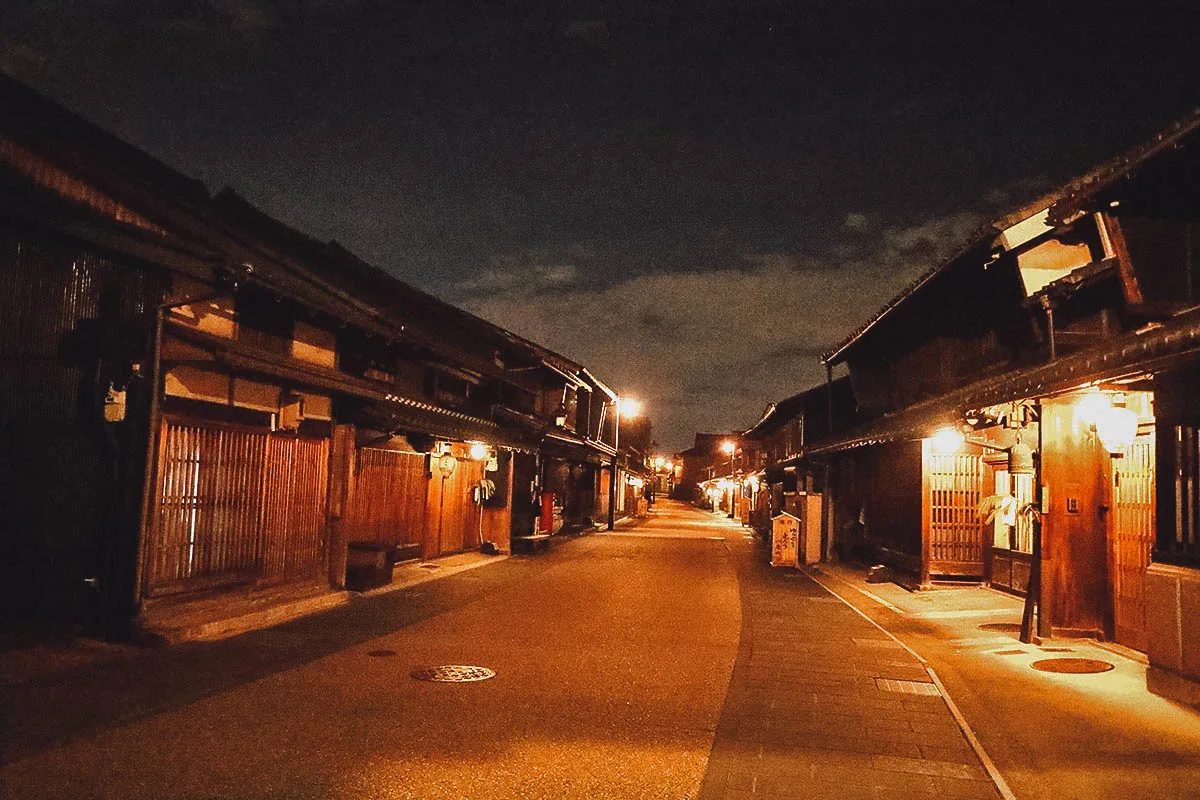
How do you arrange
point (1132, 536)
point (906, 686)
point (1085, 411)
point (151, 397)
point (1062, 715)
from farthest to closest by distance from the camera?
point (1085, 411) → point (1132, 536) → point (151, 397) → point (906, 686) → point (1062, 715)

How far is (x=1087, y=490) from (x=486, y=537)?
61.2 ft

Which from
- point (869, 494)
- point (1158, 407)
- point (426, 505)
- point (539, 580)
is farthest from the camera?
point (869, 494)

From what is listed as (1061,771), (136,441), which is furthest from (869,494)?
(136,441)

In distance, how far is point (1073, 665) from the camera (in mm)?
10688

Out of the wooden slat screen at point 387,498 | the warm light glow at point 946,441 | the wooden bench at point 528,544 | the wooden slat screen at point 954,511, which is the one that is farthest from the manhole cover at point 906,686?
the wooden bench at point 528,544

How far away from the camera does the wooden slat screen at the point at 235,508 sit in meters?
11.7

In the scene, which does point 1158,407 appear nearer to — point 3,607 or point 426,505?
point 3,607

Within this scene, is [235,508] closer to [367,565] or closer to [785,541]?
[367,565]

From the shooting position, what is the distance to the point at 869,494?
24750 mm

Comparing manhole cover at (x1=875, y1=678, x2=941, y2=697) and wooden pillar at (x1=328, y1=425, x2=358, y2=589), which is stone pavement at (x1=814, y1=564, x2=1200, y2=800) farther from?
wooden pillar at (x1=328, y1=425, x2=358, y2=589)

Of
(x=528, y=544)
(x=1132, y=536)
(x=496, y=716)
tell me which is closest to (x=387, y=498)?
(x=528, y=544)

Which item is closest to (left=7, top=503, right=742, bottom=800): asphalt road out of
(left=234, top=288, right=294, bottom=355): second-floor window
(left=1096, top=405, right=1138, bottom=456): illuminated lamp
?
(left=234, top=288, right=294, bottom=355): second-floor window

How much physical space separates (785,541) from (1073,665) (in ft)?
51.1

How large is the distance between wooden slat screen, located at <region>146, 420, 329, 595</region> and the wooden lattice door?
13332 mm
